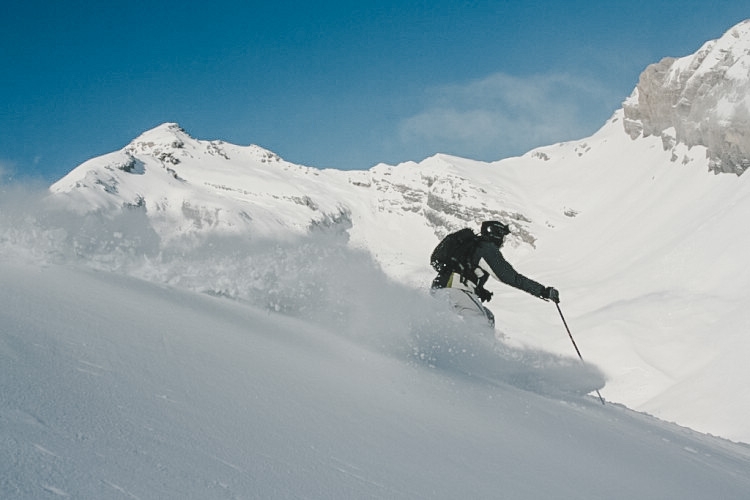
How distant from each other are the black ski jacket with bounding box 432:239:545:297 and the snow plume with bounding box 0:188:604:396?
0.57m

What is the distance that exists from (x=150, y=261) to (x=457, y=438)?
18.2ft

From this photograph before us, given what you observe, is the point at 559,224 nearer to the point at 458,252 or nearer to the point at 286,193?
the point at 286,193

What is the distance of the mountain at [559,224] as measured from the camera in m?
9.08

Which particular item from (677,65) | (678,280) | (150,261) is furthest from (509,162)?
(150,261)

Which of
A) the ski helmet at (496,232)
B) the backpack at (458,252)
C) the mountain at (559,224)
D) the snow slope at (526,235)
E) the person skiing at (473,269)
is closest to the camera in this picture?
the person skiing at (473,269)

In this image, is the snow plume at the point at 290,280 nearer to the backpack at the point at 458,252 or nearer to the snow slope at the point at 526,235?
the snow slope at the point at 526,235

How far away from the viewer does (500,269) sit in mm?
8117

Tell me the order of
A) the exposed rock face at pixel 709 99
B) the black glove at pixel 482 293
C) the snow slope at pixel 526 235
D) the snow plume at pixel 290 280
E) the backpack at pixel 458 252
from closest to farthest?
1. the snow plume at pixel 290 280
2. the snow slope at pixel 526 235
3. the backpack at pixel 458 252
4. the black glove at pixel 482 293
5. the exposed rock face at pixel 709 99

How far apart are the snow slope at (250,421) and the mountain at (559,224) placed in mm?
2547

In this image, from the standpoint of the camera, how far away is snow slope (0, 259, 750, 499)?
2.10 meters

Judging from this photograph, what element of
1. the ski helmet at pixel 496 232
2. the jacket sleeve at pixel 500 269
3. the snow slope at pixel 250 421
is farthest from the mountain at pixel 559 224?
the snow slope at pixel 250 421

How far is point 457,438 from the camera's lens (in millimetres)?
3799

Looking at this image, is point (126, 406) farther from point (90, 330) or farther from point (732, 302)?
point (732, 302)

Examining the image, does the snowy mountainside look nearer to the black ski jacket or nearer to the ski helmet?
the black ski jacket
